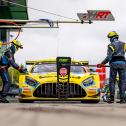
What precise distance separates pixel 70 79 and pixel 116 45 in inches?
53.9

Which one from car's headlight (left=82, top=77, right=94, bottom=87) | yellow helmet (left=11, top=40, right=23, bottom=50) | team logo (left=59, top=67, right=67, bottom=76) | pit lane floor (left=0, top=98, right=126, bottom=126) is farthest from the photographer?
yellow helmet (left=11, top=40, right=23, bottom=50)

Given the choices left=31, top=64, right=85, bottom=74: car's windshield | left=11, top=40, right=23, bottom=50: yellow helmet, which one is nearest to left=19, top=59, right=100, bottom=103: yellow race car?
left=31, top=64, right=85, bottom=74: car's windshield

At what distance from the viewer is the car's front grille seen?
45.1 feet

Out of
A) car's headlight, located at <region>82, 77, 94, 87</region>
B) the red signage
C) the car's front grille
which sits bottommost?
the car's front grille

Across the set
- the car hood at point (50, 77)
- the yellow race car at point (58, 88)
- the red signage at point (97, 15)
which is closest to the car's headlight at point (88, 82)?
the yellow race car at point (58, 88)

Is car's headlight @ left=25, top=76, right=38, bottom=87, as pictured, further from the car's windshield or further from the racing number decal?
the car's windshield

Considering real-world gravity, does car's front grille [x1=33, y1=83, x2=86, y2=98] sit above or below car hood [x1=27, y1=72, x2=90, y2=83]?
below

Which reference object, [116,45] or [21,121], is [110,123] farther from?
[116,45]

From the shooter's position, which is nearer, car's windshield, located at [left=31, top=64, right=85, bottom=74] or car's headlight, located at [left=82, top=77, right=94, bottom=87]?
car's headlight, located at [left=82, top=77, right=94, bottom=87]

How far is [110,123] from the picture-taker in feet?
23.2

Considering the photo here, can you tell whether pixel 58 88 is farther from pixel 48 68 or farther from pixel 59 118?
pixel 59 118

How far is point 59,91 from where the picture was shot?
13.8 meters

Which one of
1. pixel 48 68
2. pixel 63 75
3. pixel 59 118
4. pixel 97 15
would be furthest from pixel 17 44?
pixel 97 15

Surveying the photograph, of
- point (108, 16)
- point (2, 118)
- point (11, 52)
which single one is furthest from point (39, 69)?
point (108, 16)
